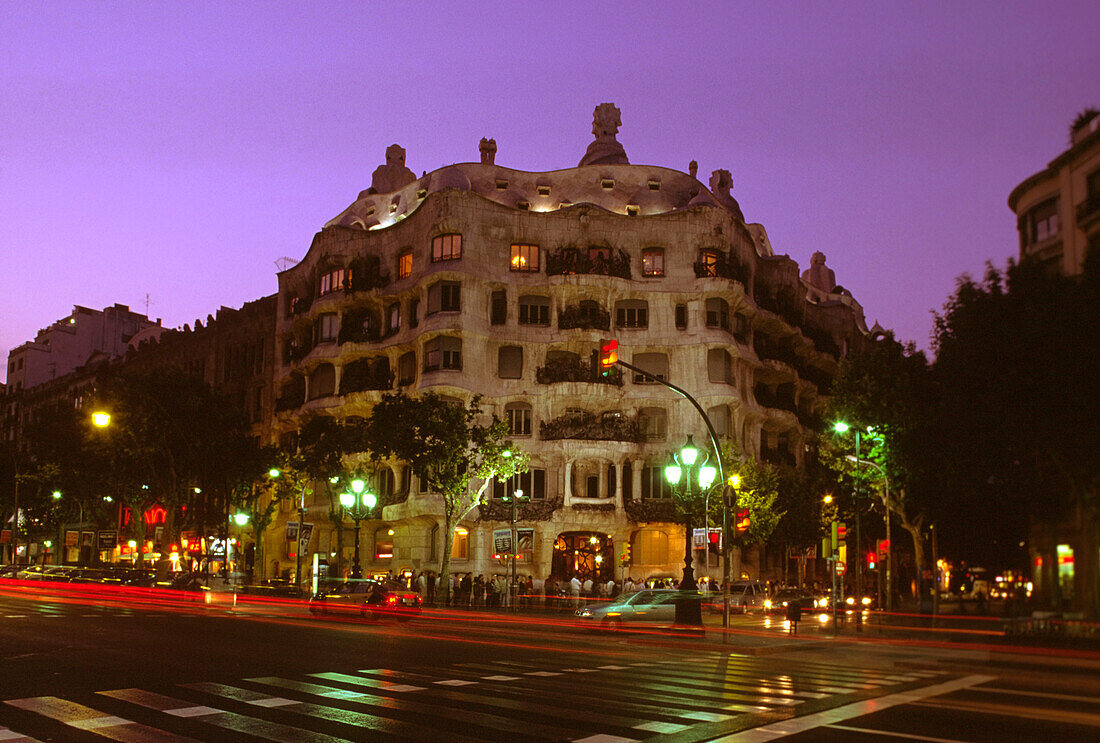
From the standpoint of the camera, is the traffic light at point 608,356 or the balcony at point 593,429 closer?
the traffic light at point 608,356

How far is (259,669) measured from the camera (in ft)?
53.0

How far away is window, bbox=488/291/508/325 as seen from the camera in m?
56.5

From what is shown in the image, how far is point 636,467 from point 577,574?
24.1ft

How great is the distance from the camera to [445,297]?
182ft

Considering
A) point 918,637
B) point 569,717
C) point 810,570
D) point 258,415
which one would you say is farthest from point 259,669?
point 810,570

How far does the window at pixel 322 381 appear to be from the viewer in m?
62.7

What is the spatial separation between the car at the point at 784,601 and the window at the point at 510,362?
1941cm

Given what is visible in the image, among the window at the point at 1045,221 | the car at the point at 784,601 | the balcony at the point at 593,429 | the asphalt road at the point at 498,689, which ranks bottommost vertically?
the car at the point at 784,601

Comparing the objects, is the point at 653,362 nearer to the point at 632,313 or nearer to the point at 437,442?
the point at 632,313

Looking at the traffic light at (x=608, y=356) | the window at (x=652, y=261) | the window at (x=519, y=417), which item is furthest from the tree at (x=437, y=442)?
the traffic light at (x=608, y=356)

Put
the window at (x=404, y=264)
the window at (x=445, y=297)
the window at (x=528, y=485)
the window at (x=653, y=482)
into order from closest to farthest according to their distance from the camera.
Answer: the window at (x=528, y=485)
the window at (x=653, y=482)
the window at (x=445, y=297)
the window at (x=404, y=264)

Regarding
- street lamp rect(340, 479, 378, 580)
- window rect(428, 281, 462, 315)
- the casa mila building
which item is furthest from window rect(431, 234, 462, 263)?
street lamp rect(340, 479, 378, 580)

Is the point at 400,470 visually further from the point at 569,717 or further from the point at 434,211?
the point at 569,717

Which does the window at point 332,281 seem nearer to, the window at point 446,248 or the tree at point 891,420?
the window at point 446,248
